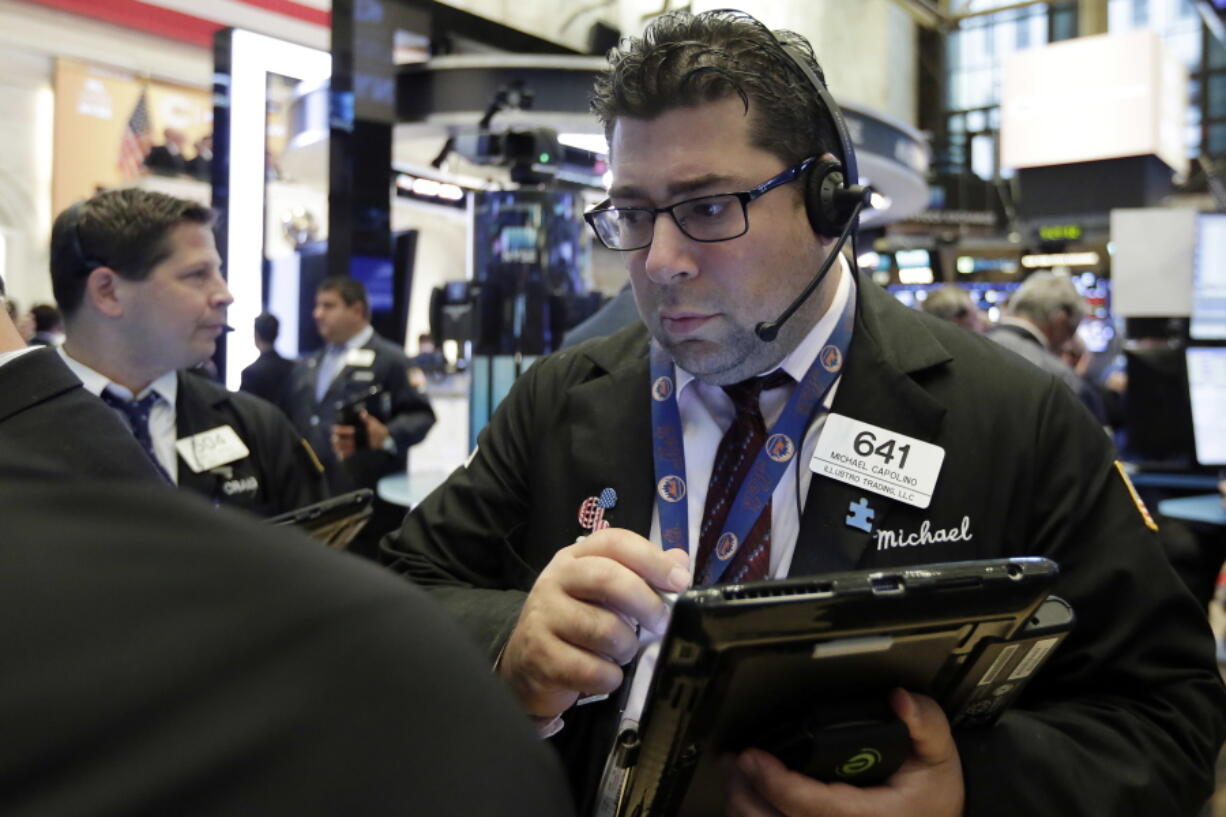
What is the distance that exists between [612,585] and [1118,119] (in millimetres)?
10158

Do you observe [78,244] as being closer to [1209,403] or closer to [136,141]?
[1209,403]

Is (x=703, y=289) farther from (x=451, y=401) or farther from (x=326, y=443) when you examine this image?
(x=451, y=401)

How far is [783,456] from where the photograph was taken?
1.26m

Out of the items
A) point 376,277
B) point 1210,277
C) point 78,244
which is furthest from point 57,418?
point 1210,277

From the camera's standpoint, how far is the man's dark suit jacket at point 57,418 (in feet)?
3.26

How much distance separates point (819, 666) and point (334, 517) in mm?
938

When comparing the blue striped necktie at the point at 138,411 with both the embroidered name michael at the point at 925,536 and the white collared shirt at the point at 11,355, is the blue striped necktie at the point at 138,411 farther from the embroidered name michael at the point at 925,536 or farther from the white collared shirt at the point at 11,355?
the embroidered name michael at the point at 925,536

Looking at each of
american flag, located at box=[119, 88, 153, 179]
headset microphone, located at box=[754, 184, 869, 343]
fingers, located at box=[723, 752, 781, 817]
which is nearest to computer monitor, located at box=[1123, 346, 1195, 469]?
headset microphone, located at box=[754, 184, 869, 343]

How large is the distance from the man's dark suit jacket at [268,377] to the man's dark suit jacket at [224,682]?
4.61 meters

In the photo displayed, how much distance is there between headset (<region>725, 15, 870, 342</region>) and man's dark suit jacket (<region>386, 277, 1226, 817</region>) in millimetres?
127

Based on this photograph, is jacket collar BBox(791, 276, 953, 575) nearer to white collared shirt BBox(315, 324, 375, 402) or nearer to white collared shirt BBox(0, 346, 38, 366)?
white collared shirt BBox(0, 346, 38, 366)

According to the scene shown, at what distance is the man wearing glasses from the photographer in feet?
3.81

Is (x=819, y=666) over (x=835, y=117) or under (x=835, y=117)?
under

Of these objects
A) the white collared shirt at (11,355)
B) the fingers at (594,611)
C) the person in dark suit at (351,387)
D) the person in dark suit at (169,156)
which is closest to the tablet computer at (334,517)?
the white collared shirt at (11,355)
